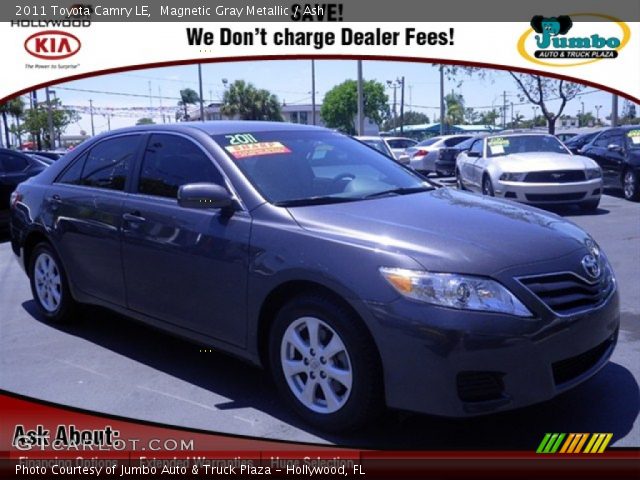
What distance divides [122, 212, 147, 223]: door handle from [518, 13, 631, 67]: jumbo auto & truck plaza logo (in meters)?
4.85

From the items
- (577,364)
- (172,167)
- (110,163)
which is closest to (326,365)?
(577,364)

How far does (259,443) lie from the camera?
3441mm

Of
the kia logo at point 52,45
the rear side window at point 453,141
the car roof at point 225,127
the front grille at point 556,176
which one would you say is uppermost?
the kia logo at point 52,45

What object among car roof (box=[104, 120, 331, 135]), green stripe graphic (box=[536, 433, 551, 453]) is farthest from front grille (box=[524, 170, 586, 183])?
green stripe graphic (box=[536, 433, 551, 453])

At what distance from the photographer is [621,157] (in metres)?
12.8

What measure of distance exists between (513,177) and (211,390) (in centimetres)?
801

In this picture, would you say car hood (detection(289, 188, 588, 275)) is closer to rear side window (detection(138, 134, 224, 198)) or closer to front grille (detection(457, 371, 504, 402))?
front grille (detection(457, 371, 504, 402))

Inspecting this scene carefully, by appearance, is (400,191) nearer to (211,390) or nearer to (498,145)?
(211,390)

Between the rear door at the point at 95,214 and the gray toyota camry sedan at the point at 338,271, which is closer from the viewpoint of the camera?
the gray toyota camry sedan at the point at 338,271

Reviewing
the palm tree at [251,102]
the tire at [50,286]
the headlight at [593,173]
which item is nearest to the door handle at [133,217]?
the tire at [50,286]

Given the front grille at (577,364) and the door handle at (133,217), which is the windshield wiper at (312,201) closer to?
the door handle at (133,217)

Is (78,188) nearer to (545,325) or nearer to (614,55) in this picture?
(545,325)

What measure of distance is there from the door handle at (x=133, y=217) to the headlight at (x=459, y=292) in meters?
2.05

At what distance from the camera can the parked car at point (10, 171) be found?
33.3 feet
